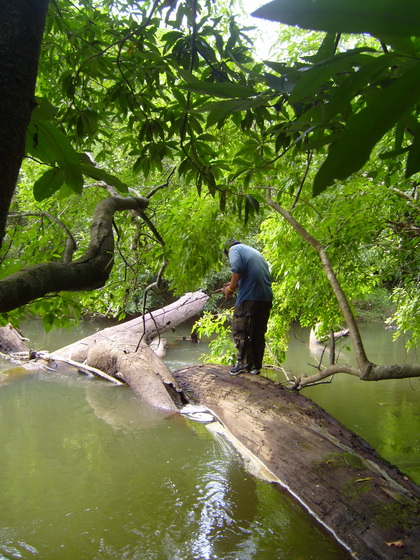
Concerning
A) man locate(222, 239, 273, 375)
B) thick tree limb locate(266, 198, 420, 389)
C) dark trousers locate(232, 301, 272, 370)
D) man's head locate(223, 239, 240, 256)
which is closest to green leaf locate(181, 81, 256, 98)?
thick tree limb locate(266, 198, 420, 389)

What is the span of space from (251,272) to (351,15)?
4885mm

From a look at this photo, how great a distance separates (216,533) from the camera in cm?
275

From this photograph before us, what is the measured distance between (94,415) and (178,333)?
8.48 m

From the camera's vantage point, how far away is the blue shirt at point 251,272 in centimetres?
511

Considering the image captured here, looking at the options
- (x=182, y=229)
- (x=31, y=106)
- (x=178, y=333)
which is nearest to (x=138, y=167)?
(x=31, y=106)

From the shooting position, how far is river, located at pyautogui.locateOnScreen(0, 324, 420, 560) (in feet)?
8.63

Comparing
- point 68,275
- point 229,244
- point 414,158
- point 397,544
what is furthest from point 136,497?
point 414,158

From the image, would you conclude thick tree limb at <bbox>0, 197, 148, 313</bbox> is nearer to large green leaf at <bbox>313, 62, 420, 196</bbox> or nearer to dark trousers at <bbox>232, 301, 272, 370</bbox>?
large green leaf at <bbox>313, 62, 420, 196</bbox>

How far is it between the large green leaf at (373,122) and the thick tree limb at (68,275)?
1041 millimetres

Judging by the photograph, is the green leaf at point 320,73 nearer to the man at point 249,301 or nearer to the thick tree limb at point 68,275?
the thick tree limb at point 68,275

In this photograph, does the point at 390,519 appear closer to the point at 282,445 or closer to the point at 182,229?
the point at 282,445

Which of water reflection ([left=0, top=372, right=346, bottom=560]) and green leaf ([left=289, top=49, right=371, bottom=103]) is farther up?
green leaf ([left=289, top=49, right=371, bottom=103])

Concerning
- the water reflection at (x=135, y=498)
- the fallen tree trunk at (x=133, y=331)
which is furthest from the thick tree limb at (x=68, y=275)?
Answer: the fallen tree trunk at (x=133, y=331)

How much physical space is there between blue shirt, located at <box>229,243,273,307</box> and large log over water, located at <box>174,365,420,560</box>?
0.99 meters
